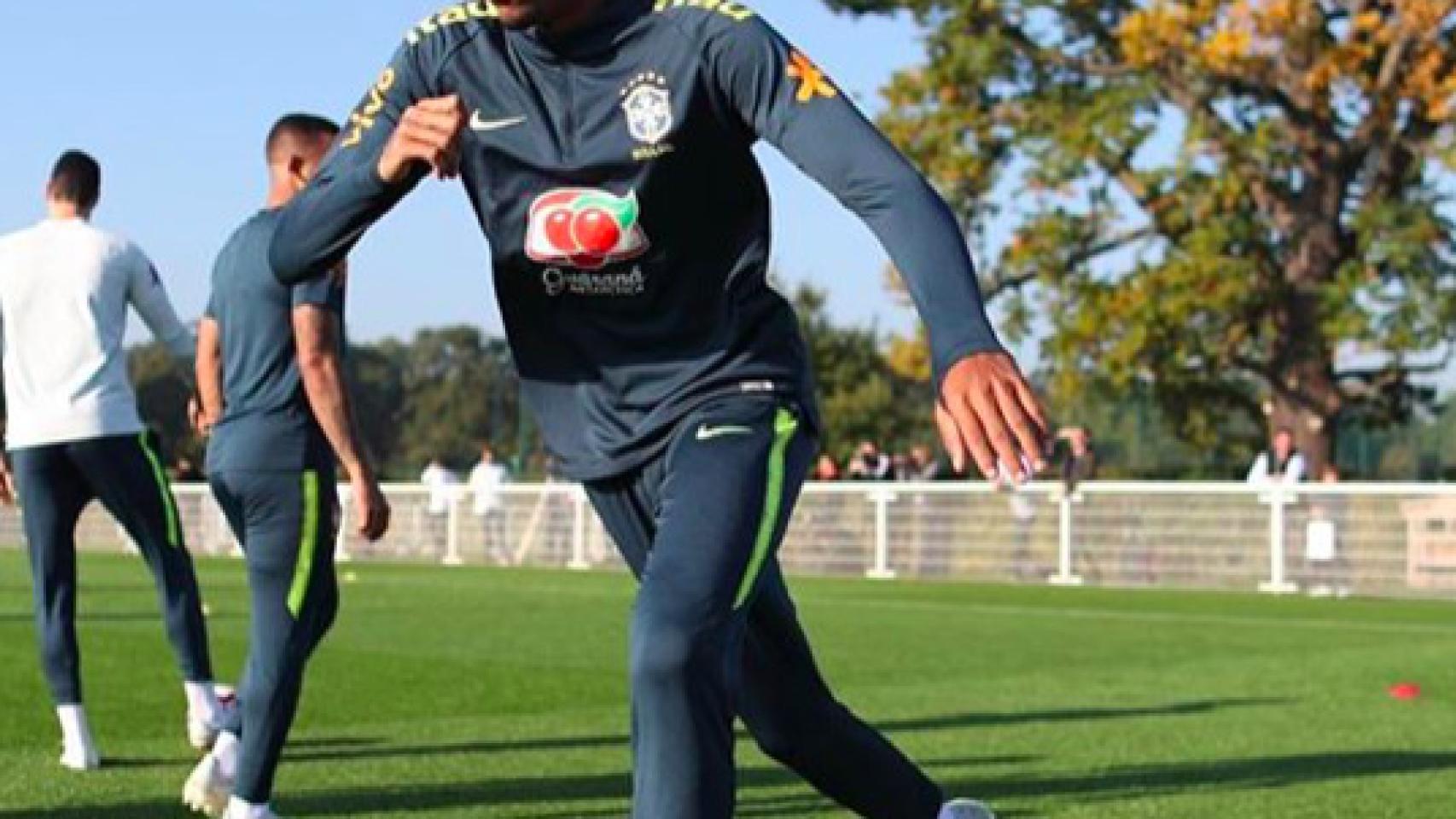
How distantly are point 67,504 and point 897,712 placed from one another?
4045 millimetres

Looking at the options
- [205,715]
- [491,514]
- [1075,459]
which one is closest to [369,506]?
[205,715]

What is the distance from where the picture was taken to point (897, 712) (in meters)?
11.1

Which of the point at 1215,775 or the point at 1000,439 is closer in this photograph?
the point at 1000,439

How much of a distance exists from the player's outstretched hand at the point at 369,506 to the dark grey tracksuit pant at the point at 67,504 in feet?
6.39

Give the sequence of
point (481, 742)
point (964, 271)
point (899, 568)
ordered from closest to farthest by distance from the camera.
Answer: point (964, 271) → point (481, 742) → point (899, 568)

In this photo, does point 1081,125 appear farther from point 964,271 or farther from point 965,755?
point 964,271

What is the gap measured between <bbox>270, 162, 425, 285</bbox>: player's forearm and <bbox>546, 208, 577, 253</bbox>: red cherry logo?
A: 0.27m

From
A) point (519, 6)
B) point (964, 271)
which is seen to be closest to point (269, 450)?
point (519, 6)

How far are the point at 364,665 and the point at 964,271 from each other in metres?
10.3

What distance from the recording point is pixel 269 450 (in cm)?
732

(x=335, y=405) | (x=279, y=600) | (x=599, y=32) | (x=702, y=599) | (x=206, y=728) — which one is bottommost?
(x=206, y=728)

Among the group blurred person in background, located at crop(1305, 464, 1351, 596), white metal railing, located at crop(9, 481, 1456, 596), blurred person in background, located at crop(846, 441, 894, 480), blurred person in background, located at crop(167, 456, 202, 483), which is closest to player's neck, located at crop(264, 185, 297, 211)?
white metal railing, located at crop(9, 481, 1456, 596)

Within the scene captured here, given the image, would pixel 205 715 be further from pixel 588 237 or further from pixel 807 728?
pixel 588 237

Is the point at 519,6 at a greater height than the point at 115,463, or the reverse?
the point at 519,6
